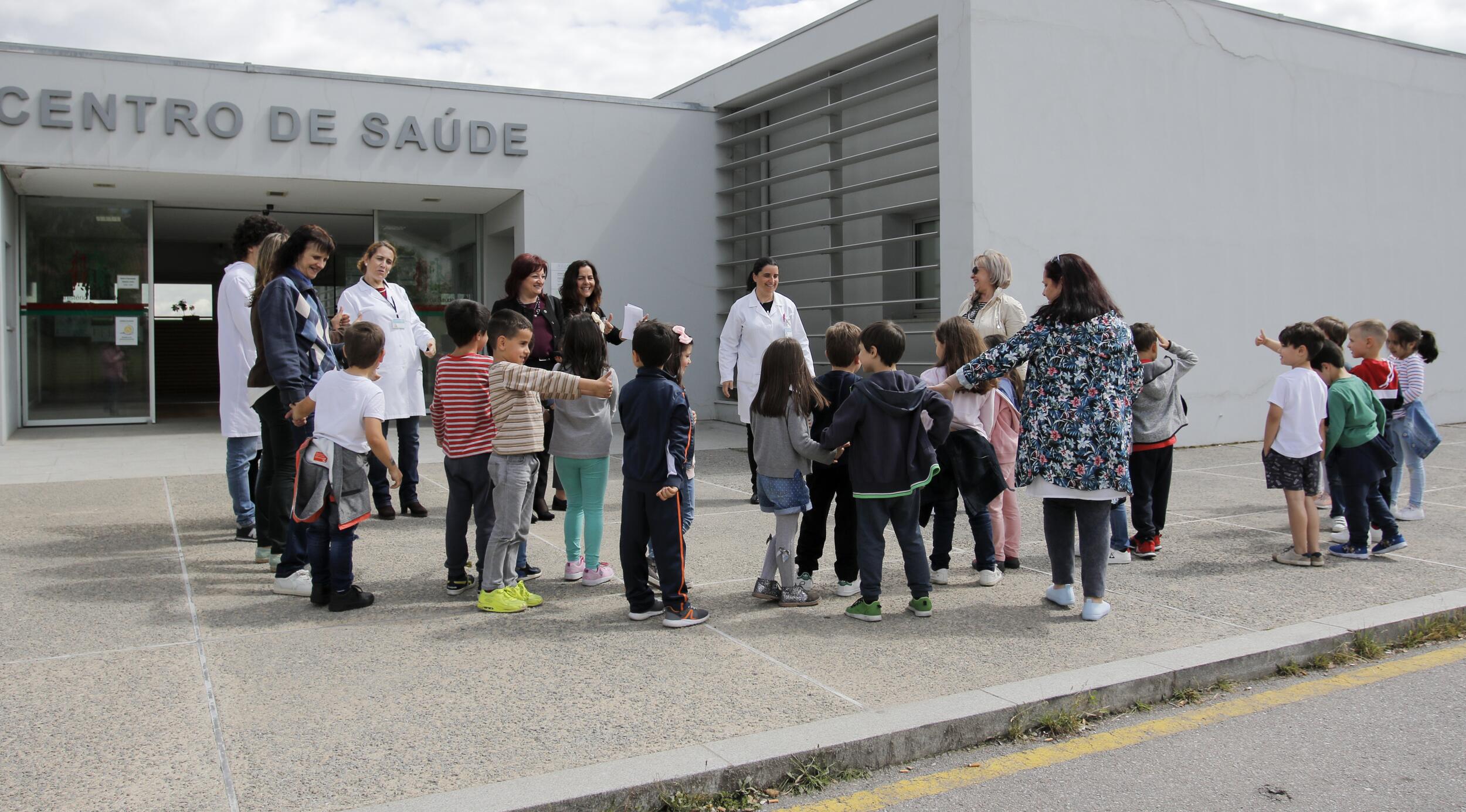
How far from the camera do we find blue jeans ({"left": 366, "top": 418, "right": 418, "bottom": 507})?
7367mm

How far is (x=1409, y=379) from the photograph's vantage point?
23.8ft

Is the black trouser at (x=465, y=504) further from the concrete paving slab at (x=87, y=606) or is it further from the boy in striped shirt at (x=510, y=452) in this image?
the concrete paving slab at (x=87, y=606)

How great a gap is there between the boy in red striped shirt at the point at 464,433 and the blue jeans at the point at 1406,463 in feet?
19.5

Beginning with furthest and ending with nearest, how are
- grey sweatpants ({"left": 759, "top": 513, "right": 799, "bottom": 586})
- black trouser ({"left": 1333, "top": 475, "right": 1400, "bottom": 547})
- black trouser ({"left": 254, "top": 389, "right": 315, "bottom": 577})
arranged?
black trouser ({"left": 1333, "top": 475, "right": 1400, "bottom": 547})
black trouser ({"left": 254, "top": 389, "right": 315, "bottom": 577})
grey sweatpants ({"left": 759, "top": 513, "right": 799, "bottom": 586})

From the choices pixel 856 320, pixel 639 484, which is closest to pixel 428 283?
pixel 856 320

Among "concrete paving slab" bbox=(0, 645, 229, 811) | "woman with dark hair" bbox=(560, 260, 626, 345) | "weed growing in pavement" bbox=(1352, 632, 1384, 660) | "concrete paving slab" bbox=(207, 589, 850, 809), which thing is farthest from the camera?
"woman with dark hair" bbox=(560, 260, 626, 345)

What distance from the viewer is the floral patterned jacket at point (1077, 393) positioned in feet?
15.5

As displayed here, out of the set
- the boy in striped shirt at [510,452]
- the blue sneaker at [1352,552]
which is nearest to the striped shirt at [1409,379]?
the blue sneaker at [1352,552]

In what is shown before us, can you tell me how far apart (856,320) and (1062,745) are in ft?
31.2

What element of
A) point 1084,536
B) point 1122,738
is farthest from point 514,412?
point 1122,738

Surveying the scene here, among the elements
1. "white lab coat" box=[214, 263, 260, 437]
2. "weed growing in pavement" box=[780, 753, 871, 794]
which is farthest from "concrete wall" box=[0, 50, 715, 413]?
"weed growing in pavement" box=[780, 753, 871, 794]

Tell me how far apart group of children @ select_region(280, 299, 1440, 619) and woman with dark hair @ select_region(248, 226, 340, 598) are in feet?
1.20

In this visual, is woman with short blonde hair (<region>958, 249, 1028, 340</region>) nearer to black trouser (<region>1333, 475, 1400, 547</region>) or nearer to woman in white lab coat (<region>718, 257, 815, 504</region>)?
woman in white lab coat (<region>718, 257, 815, 504</region>)

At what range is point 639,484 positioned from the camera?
15.1 feet
